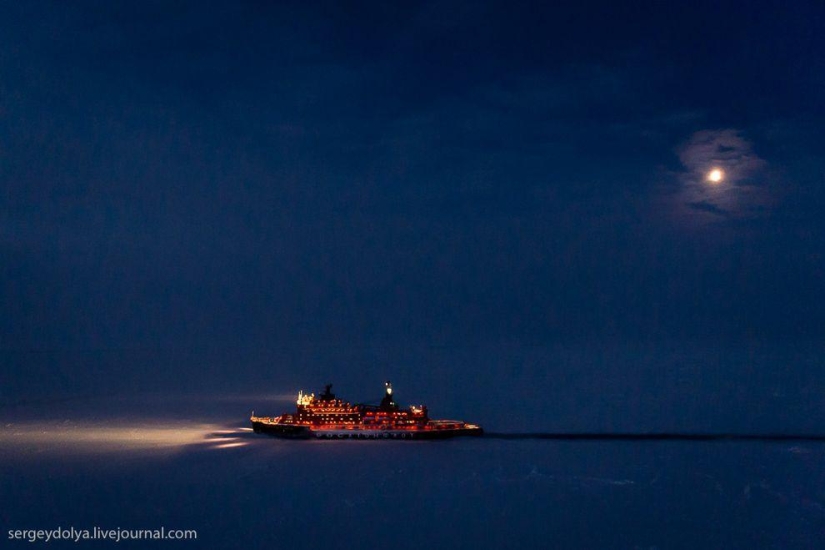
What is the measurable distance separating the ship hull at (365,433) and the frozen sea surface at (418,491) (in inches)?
39.8

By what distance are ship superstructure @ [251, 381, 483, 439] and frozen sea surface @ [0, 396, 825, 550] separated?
124 centimetres

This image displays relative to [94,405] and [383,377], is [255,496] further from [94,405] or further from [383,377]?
[383,377]

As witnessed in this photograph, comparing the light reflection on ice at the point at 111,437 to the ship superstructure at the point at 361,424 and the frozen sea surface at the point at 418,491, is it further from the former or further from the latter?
the ship superstructure at the point at 361,424

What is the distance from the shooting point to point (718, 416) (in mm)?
64000

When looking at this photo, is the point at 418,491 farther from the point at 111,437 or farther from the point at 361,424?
the point at 111,437

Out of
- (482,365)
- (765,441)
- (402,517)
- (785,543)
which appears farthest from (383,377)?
(785,543)

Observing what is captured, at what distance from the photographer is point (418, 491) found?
40.3 metres

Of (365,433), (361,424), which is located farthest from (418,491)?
(361,424)

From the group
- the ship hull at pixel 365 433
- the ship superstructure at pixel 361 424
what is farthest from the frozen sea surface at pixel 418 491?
Result: the ship superstructure at pixel 361 424

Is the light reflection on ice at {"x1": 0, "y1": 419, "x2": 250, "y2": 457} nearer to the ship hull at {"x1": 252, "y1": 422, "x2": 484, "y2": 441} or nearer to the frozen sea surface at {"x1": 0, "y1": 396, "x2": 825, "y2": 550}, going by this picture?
the frozen sea surface at {"x1": 0, "y1": 396, "x2": 825, "y2": 550}

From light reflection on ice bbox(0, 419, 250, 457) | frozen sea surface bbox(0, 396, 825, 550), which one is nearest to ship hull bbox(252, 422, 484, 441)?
frozen sea surface bbox(0, 396, 825, 550)

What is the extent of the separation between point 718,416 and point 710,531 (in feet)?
113

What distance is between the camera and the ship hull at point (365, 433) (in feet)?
181

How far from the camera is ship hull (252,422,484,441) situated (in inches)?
2167
